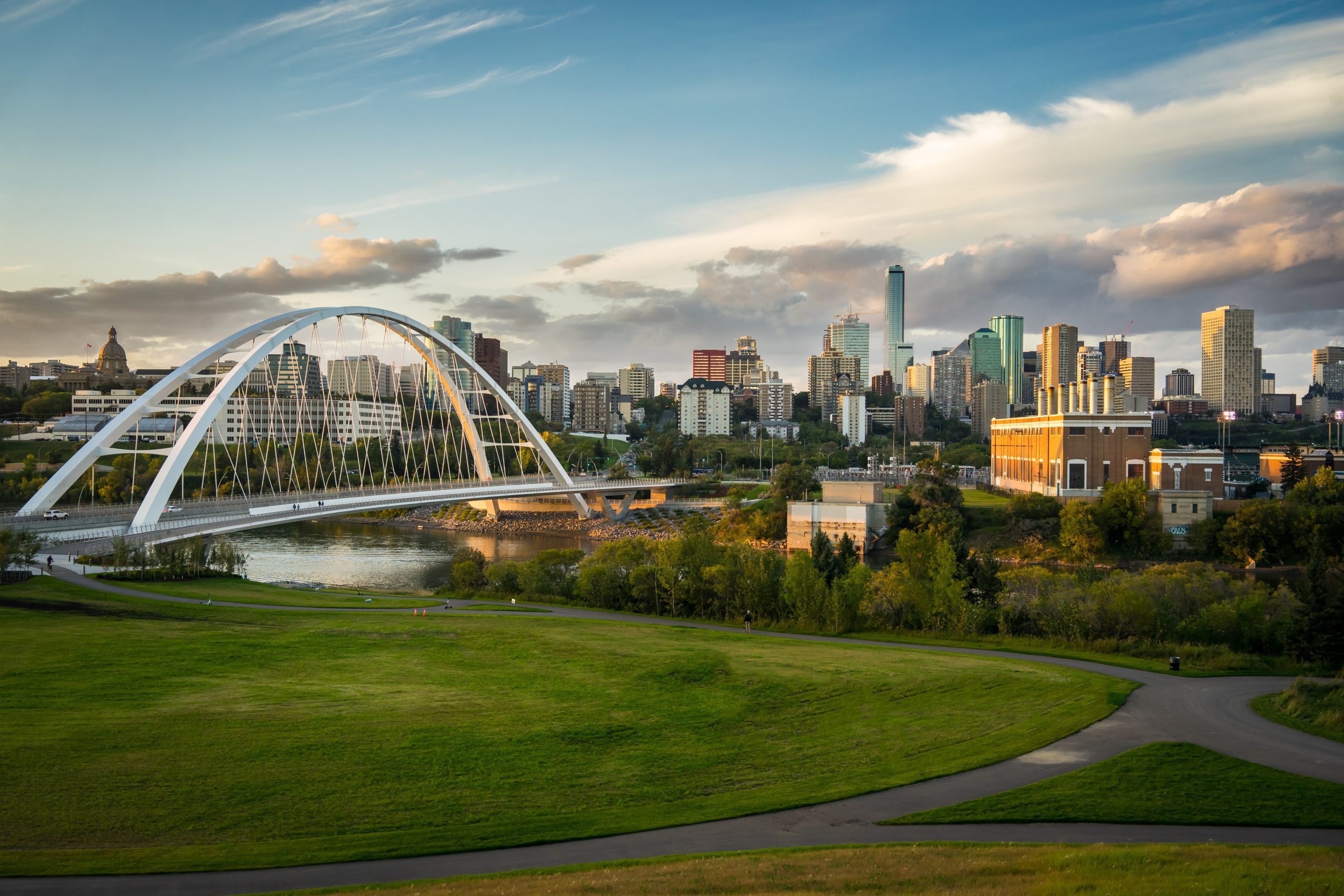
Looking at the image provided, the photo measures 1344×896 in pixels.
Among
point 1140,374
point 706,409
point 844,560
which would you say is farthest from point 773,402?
point 844,560

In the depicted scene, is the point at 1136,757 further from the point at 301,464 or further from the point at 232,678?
the point at 301,464

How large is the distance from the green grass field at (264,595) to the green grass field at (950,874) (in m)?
24.7

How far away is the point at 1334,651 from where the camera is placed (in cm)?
2277

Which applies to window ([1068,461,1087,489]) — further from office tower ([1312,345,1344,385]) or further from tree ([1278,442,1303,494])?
office tower ([1312,345,1344,385])

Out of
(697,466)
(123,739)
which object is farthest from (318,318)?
(697,466)

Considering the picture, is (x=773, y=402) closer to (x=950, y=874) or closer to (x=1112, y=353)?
(x=1112, y=353)

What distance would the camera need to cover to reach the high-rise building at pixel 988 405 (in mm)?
180500

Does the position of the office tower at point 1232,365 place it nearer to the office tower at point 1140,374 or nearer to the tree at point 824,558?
the office tower at point 1140,374

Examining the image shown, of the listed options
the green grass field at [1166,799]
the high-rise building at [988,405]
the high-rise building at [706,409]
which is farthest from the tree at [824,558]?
the high-rise building at [988,405]

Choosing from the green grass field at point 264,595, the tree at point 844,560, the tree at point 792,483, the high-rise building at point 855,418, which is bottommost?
the green grass field at point 264,595

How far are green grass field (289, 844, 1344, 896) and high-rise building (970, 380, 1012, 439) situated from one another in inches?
6868

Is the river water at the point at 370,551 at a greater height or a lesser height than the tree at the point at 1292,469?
lesser

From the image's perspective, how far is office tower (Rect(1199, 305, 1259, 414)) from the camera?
529 feet

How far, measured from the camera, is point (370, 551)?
6347cm
